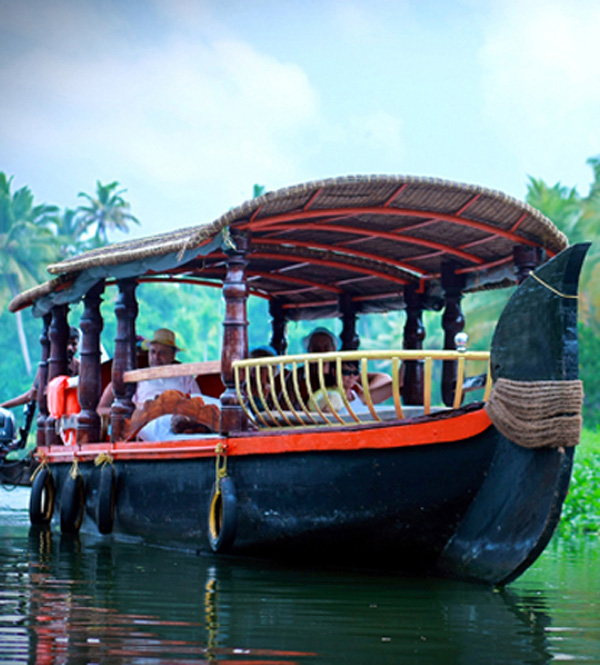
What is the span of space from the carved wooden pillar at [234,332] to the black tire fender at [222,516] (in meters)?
0.34

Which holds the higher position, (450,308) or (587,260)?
(587,260)

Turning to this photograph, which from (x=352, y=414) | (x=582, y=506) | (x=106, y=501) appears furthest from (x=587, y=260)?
(x=352, y=414)

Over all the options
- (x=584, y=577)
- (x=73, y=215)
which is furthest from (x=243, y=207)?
(x=73, y=215)

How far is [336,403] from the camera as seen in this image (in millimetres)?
6562

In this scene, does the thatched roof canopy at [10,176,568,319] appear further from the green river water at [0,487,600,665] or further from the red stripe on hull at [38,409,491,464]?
the green river water at [0,487,600,665]

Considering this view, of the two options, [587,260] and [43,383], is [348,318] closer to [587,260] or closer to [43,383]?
[43,383]

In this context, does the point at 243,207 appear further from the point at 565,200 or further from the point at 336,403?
the point at 565,200

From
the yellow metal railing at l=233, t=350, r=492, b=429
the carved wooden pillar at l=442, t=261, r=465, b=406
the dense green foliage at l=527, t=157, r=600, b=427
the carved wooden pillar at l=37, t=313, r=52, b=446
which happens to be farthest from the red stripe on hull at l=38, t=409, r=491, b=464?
the dense green foliage at l=527, t=157, r=600, b=427

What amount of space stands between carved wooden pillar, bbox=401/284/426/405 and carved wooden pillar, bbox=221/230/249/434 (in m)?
2.67

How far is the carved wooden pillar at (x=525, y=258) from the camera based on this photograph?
21.4 ft

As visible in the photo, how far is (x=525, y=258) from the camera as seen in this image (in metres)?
6.52

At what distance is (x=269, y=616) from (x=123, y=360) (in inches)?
139

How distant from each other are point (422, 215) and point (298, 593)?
273 cm

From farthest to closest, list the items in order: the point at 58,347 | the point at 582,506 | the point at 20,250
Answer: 1. the point at 20,250
2. the point at 582,506
3. the point at 58,347
